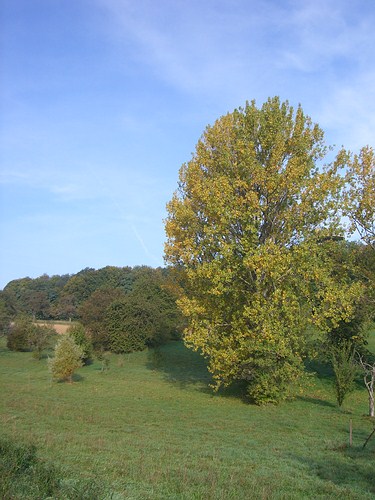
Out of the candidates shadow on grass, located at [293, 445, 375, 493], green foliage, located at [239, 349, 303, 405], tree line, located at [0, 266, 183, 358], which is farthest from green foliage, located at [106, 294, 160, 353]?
shadow on grass, located at [293, 445, 375, 493]

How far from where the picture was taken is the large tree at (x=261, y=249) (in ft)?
61.0

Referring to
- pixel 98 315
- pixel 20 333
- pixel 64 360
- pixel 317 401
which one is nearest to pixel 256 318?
pixel 317 401

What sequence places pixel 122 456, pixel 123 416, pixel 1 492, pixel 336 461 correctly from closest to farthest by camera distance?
pixel 1 492 → pixel 122 456 → pixel 336 461 → pixel 123 416

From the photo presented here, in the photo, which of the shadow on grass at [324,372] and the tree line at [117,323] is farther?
the tree line at [117,323]

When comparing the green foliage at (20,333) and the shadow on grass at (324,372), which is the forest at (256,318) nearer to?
the shadow on grass at (324,372)

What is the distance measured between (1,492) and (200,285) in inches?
652

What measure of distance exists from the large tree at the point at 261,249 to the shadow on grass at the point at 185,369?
344 cm

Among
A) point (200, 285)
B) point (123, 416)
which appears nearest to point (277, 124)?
point (200, 285)

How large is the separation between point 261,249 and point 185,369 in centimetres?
1907

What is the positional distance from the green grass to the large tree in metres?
2.59

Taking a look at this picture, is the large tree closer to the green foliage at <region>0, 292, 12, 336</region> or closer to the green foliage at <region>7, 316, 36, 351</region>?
the green foliage at <region>7, 316, 36, 351</region>

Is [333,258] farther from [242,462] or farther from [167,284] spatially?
[242,462]

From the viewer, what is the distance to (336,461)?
10039 mm

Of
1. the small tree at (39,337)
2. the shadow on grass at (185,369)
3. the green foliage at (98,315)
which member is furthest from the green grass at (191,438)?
the green foliage at (98,315)
